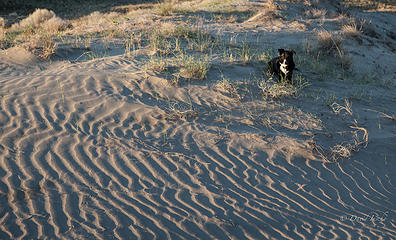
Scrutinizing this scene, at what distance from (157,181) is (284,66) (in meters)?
3.49

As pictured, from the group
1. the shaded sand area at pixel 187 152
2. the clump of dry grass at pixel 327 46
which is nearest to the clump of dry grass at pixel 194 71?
the shaded sand area at pixel 187 152

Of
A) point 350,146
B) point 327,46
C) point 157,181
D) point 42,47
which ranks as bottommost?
point 350,146

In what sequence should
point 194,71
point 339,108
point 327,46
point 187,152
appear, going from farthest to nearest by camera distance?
point 327,46, point 194,71, point 339,108, point 187,152

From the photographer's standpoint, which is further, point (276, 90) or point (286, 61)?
point (286, 61)

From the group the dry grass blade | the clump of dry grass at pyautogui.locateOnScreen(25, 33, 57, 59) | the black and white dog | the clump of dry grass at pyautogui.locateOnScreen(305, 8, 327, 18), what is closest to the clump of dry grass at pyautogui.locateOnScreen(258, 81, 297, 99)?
the black and white dog

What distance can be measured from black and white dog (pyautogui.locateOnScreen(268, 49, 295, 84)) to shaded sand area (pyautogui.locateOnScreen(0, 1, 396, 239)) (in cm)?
29

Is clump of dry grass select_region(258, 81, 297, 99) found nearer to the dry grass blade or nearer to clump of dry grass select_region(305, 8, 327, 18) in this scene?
the dry grass blade

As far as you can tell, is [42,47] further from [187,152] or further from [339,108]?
[339,108]

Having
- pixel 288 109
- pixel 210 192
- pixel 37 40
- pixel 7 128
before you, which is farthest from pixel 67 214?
pixel 37 40

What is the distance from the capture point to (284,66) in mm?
6203

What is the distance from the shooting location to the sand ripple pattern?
343 cm

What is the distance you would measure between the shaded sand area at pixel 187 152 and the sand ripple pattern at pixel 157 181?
0.05ft

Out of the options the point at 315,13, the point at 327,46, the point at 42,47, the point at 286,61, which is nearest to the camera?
the point at 286,61

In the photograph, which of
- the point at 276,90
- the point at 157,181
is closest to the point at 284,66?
the point at 276,90
